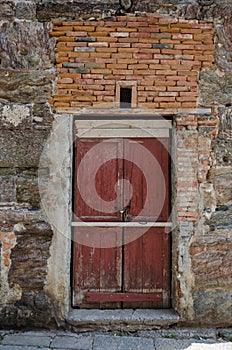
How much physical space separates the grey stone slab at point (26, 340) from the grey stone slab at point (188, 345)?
1.06 m

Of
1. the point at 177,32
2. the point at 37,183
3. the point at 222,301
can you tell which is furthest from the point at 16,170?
the point at 222,301

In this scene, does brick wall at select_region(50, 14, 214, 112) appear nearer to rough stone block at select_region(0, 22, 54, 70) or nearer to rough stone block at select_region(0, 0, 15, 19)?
rough stone block at select_region(0, 22, 54, 70)

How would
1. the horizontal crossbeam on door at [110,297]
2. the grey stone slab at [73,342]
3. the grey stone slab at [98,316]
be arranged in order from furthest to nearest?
the horizontal crossbeam on door at [110,297]
the grey stone slab at [98,316]
the grey stone slab at [73,342]

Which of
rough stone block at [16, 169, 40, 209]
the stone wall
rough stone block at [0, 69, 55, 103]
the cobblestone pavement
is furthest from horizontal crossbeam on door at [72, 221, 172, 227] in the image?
rough stone block at [0, 69, 55, 103]

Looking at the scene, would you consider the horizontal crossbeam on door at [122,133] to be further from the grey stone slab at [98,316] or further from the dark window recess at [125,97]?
the grey stone slab at [98,316]

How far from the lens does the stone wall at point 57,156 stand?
385 centimetres

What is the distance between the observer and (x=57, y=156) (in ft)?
12.7

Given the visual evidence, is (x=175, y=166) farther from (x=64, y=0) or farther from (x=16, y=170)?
(x=64, y=0)

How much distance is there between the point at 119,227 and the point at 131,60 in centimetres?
178

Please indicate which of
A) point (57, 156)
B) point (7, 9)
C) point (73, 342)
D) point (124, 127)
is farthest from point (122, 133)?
point (73, 342)

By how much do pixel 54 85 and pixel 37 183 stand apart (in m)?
1.04

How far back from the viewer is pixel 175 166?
398 centimetres

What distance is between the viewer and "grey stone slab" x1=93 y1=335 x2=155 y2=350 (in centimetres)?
350

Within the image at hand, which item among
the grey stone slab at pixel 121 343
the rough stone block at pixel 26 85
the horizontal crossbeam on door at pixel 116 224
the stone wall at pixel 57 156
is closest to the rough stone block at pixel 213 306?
the stone wall at pixel 57 156
